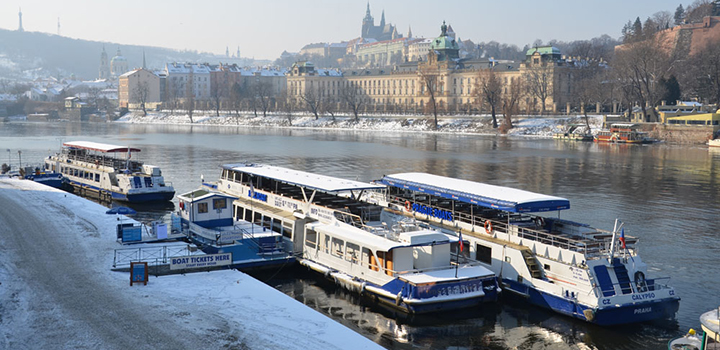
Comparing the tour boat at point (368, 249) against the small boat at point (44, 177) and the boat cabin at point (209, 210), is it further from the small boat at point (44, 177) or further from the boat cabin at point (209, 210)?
the small boat at point (44, 177)

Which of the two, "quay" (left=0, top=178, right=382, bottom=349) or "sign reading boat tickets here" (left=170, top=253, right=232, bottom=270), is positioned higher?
"sign reading boat tickets here" (left=170, top=253, right=232, bottom=270)

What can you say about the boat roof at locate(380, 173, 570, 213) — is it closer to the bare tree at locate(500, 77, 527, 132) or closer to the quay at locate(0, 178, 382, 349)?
the quay at locate(0, 178, 382, 349)

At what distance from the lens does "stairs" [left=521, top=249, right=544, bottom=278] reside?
30.3 m

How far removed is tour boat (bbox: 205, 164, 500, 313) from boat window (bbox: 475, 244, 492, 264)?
1.47 m

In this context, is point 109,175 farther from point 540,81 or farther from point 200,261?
point 540,81

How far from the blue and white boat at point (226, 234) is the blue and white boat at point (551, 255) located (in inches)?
255

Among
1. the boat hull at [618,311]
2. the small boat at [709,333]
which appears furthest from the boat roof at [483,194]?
the small boat at [709,333]

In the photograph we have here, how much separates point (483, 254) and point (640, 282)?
22.8ft

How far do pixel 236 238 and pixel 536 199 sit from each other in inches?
577

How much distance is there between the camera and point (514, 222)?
33.8m

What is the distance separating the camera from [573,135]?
433 ft

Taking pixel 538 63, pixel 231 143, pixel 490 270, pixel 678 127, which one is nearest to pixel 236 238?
pixel 490 270

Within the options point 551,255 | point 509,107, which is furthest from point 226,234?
point 509,107

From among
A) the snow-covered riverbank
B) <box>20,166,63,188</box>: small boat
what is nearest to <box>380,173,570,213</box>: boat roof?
<box>20,166,63,188</box>: small boat
